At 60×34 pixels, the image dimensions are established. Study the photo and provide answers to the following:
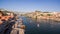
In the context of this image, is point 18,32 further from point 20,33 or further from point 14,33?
point 14,33

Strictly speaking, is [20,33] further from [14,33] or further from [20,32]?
[14,33]

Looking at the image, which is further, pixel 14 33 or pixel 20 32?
pixel 20 32

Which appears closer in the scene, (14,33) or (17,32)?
(14,33)

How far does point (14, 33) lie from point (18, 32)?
2.64 ft

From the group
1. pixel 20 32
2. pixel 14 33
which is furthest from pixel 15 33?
pixel 20 32

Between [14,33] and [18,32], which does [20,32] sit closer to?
[18,32]

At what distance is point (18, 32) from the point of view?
9.88 metres

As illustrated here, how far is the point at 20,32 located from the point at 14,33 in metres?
0.91

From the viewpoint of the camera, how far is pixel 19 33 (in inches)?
383

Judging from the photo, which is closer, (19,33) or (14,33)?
(14,33)

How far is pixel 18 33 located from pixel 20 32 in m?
0.20

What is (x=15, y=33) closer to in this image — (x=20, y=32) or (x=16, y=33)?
(x=16, y=33)

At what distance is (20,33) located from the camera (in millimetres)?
9828

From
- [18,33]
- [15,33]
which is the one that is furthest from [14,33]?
[18,33]
